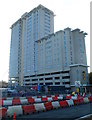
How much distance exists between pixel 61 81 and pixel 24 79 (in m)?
36.6

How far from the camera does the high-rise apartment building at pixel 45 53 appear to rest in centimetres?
7947

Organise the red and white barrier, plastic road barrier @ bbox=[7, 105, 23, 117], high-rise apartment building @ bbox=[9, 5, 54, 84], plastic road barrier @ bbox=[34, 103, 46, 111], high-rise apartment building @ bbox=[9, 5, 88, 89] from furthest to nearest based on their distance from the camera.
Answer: high-rise apartment building @ bbox=[9, 5, 54, 84] → high-rise apartment building @ bbox=[9, 5, 88, 89] → plastic road barrier @ bbox=[34, 103, 46, 111] → the red and white barrier → plastic road barrier @ bbox=[7, 105, 23, 117]

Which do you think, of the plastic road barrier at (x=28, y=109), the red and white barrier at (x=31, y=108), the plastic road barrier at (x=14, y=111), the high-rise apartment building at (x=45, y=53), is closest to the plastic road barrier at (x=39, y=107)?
the red and white barrier at (x=31, y=108)

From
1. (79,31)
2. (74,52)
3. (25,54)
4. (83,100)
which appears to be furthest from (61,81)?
(83,100)

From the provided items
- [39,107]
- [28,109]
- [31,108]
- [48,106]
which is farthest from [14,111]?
[48,106]

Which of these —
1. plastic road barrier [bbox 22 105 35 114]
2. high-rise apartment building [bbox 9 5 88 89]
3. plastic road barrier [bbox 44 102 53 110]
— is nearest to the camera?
plastic road barrier [bbox 22 105 35 114]

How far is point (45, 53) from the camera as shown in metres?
93.3

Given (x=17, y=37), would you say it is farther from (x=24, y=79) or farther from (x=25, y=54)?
(x=24, y=79)

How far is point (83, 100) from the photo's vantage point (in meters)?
19.9

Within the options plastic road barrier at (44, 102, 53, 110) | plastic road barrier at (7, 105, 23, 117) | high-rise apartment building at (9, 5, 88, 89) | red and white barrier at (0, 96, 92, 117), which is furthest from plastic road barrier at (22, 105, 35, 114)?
high-rise apartment building at (9, 5, 88, 89)

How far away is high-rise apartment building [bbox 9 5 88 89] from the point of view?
79.5 metres

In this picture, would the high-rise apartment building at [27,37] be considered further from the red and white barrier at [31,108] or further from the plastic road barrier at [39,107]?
the plastic road barrier at [39,107]

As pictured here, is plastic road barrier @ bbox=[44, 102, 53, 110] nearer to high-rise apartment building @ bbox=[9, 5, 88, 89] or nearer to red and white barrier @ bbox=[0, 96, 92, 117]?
red and white barrier @ bbox=[0, 96, 92, 117]

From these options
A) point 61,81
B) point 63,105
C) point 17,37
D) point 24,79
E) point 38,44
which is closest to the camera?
point 63,105
